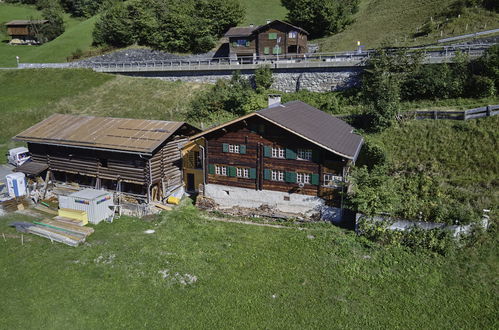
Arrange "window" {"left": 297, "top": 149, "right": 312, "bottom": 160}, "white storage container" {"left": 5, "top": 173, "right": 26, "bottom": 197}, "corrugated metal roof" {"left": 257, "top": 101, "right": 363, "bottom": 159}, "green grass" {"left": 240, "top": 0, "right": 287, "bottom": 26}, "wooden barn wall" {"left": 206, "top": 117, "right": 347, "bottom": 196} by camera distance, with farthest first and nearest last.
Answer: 1. "green grass" {"left": 240, "top": 0, "right": 287, "bottom": 26}
2. "white storage container" {"left": 5, "top": 173, "right": 26, "bottom": 197}
3. "window" {"left": 297, "top": 149, "right": 312, "bottom": 160}
4. "wooden barn wall" {"left": 206, "top": 117, "right": 347, "bottom": 196}
5. "corrugated metal roof" {"left": 257, "top": 101, "right": 363, "bottom": 159}

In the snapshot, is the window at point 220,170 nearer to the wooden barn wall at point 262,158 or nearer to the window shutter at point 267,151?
the wooden barn wall at point 262,158

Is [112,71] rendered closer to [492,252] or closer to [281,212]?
[281,212]

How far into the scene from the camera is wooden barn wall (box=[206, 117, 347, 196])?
2381cm

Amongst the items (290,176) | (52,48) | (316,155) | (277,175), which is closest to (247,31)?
(277,175)

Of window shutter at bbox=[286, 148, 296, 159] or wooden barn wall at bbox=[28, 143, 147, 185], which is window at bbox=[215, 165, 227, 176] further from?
wooden barn wall at bbox=[28, 143, 147, 185]

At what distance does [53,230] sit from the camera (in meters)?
23.2

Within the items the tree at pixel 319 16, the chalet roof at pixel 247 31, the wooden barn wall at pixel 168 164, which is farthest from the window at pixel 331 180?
the tree at pixel 319 16

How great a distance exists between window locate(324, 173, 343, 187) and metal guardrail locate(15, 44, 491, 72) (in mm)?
19984

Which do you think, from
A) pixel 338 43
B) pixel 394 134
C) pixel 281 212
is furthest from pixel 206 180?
pixel 338 43

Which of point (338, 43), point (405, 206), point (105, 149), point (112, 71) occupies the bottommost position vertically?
point (405, 206)

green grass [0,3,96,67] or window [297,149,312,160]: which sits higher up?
green grass [0,3,96,67]

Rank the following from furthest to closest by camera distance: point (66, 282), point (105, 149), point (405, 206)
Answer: point (105, 149) < point (405, 206) < point (66, 282)

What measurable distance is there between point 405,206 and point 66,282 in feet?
59.4

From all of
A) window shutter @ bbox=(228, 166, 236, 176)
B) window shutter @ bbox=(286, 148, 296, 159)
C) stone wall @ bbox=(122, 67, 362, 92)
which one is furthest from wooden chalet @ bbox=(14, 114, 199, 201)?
stone wall @ bbox=(122, 67, 362, 92)
